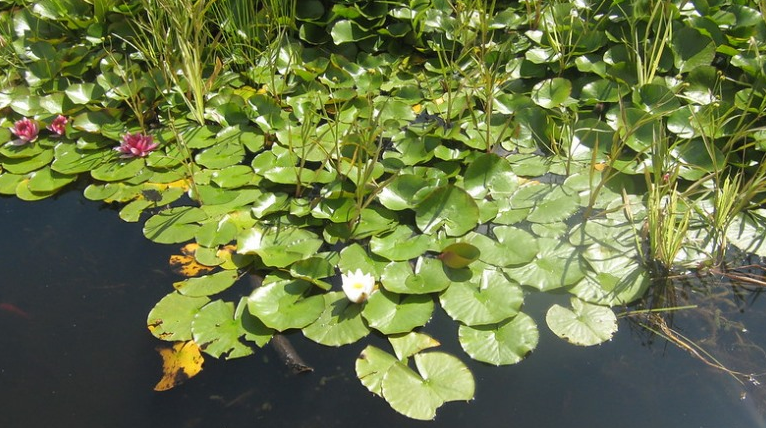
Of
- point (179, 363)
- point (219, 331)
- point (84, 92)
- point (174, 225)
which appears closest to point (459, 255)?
point (219, 331)

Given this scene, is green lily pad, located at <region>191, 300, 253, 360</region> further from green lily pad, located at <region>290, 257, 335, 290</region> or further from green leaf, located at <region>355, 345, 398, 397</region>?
green leaf, located at <region>355, 345, 398, 397</region>

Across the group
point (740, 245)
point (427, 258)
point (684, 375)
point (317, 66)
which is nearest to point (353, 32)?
point (317, 66)

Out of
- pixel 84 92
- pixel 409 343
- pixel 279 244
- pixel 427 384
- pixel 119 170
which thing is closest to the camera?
pixel 427 384

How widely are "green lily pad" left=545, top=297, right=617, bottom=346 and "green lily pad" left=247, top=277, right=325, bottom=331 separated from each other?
0.82m

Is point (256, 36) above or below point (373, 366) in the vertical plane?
above

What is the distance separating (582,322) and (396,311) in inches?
25.1

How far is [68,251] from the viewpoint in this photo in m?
2.45

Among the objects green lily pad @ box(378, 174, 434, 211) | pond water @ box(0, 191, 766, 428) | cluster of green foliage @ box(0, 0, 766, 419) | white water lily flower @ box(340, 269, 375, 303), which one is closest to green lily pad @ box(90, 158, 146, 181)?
cluster of green foliage @ box(0, 0, 766, 419)

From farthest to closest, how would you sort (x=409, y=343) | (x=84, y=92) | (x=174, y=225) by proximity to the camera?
(x=84, y=92), (x=174, y=225), (x=409, y=343)

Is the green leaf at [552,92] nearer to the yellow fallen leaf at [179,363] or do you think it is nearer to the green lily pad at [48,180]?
the yellow fallen leaf at [179,363]

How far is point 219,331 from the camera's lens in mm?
2057

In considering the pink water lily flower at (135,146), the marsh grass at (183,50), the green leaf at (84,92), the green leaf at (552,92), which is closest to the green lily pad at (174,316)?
the pink water lily flower at (135,146)

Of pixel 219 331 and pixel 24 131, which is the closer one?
pixel 219 331

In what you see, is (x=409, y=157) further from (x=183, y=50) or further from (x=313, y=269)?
(x=183, y=50)
